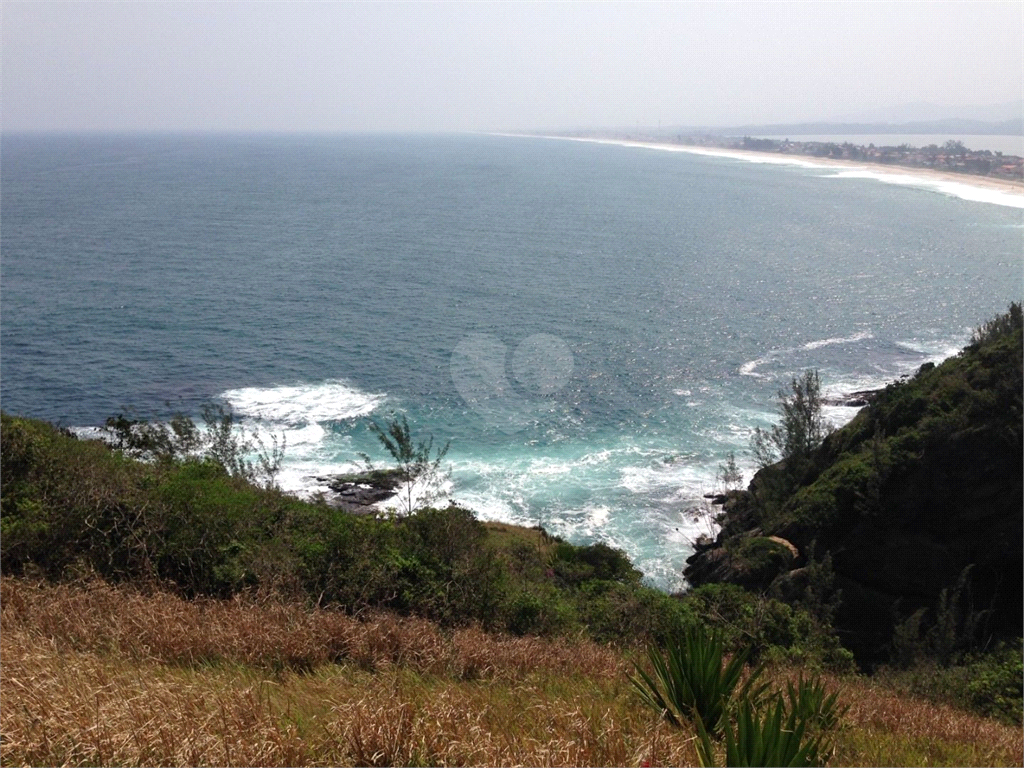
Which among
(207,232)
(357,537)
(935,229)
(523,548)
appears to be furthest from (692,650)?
(935,229)

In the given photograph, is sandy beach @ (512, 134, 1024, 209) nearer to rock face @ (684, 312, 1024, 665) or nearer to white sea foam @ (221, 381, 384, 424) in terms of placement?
rock face @ (684, 312, 1024, 665)

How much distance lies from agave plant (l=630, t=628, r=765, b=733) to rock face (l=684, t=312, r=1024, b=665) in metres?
13.4

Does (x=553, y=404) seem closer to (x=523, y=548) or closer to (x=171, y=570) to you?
(x=523, y=548)

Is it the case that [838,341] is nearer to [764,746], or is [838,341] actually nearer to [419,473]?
[419,473]

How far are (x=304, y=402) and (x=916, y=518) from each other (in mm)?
27256

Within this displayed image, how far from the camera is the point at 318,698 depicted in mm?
6270

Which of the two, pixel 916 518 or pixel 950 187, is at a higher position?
pixel 950 187

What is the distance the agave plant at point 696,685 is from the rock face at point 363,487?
2279 centimetres

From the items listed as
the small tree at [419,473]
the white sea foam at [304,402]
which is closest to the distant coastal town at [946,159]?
the white sea foam at [304,402]

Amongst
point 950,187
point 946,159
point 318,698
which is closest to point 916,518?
point 318,698

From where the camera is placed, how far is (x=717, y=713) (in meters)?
6.28

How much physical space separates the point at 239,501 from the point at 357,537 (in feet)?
8.51

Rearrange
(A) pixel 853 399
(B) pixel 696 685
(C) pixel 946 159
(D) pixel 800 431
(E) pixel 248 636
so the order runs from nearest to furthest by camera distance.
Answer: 1. (B) pixel 696 685
2. (E) pixel 248 636
3. (D) pixel 800 431
4. (A) pixel 853 399
5. (C) pixel 946 159

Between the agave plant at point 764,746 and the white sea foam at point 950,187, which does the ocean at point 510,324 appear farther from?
the agave plant at point 764,746
